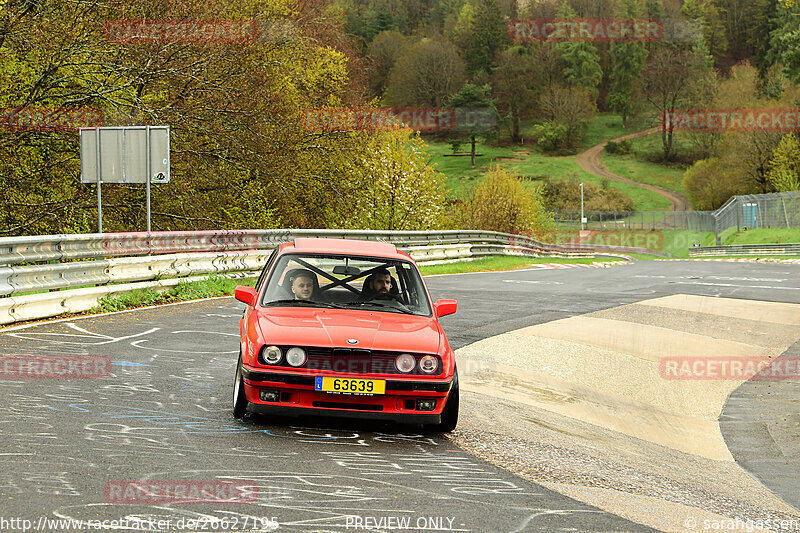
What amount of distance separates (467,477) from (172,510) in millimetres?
1984

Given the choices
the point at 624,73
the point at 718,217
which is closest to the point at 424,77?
the point at 624,73

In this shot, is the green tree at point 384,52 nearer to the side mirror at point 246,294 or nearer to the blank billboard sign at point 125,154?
the blank billboard sign at point 125,154

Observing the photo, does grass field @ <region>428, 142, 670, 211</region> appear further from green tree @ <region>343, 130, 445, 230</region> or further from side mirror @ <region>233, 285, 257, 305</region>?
side mirror @ <region>233, 285, 257, 305</region>

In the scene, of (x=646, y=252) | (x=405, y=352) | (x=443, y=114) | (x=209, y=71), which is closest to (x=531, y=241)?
(x=209, y=71)

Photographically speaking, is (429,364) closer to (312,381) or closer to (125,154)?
(312,381)

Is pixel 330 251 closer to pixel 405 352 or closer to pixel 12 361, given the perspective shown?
pixel 405 352

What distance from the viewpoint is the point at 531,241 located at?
1948 inches

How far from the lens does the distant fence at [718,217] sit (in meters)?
62.8

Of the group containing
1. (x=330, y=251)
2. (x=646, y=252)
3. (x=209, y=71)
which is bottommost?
(x=646, y=252)

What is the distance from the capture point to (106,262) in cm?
1455

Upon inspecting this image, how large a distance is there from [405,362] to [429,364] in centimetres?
19

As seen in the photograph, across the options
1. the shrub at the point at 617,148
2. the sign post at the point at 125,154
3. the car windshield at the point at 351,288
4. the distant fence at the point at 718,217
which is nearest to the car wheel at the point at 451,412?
the car windshield at the point at 351,288

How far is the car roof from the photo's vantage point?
8.12 metres

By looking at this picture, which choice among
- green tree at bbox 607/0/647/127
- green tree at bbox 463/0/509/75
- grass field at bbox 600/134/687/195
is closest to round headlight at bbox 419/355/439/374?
grass field at bbox 600/134/687/195
